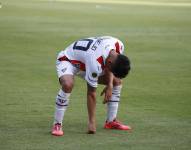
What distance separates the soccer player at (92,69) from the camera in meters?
10.2

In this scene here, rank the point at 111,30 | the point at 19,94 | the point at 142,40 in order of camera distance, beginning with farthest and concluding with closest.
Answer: the point at 111,30, the point at 142,40, the point at 19,94

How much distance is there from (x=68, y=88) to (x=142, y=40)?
Result: 1594cm

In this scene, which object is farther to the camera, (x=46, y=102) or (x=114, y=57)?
(x=46, y=102)

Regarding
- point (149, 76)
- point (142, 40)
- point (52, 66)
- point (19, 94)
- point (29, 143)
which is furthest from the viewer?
point (142, 40)

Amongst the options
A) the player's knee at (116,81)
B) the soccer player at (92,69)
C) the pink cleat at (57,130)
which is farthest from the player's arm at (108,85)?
the pink cleat at (57,130)

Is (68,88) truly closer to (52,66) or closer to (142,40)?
(52,66)

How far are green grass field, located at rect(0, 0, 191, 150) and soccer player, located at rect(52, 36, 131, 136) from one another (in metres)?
0.31

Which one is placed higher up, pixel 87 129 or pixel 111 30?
pixel 87 129

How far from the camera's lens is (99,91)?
1507 centimetres

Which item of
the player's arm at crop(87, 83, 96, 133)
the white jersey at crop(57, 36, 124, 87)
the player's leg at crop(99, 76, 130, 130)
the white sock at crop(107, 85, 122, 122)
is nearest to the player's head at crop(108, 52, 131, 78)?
the white jersey at crop(57, 36, 124, 87)

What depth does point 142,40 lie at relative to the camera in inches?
1033

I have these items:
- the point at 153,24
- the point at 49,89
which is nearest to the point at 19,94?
the point at 49,89

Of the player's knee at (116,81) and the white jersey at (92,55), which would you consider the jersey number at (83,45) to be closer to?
the white jersey at (92,55)

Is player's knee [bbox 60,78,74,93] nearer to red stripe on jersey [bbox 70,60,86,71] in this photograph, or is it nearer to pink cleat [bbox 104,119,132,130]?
red stripe on jersey [bbox 70,60,86,71]
